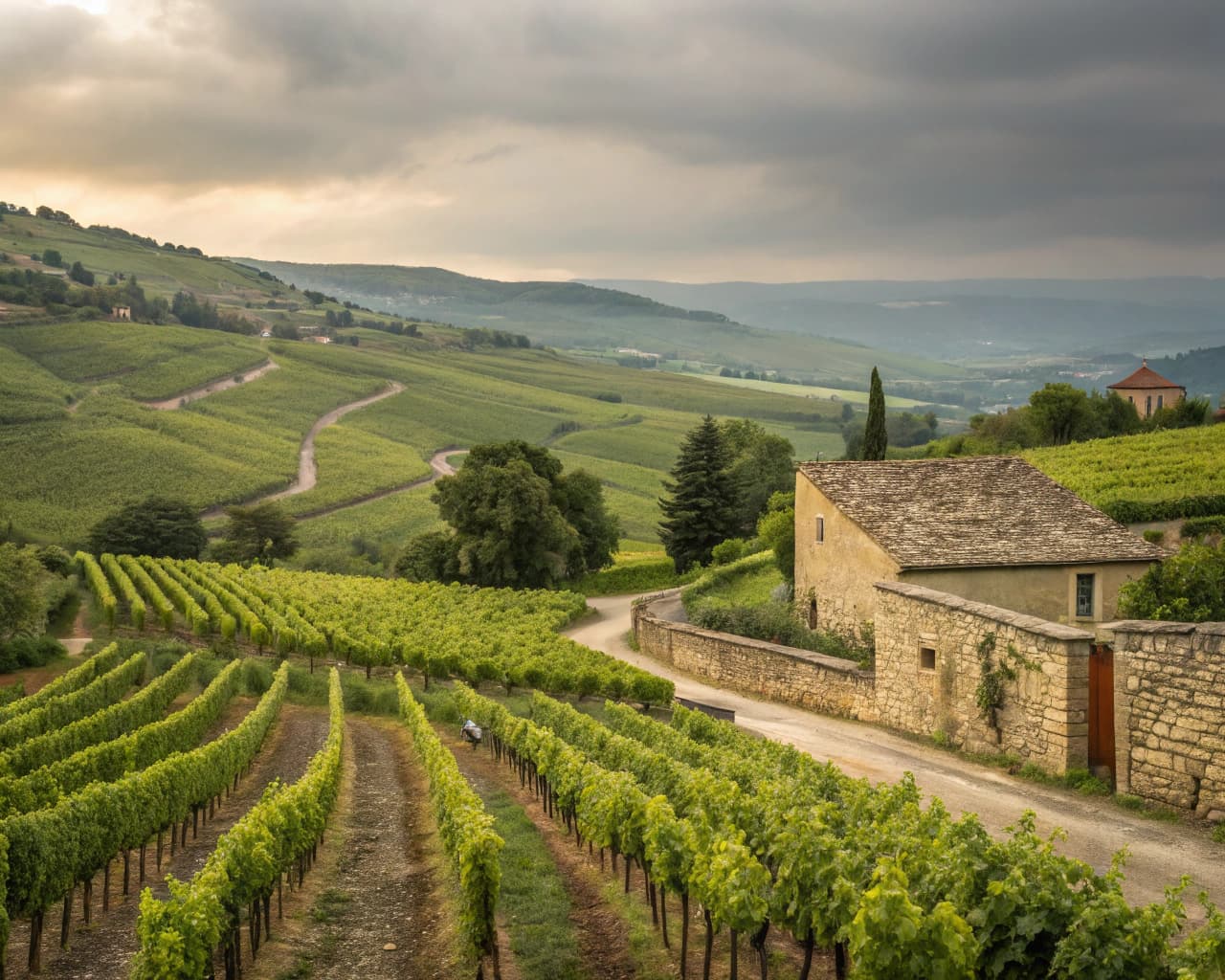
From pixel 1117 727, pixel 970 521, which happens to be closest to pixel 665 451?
pixel 970 521

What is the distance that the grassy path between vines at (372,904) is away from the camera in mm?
11695

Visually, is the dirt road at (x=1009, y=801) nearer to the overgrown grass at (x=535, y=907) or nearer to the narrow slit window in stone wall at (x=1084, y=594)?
the overgrown grass at (x=535, y=907)

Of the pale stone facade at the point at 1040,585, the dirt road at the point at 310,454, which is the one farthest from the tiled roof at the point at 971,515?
the dirt road at the point at 310,454

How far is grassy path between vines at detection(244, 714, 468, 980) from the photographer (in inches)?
460

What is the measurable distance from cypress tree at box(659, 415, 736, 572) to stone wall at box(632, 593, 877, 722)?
A: 69.8 feet

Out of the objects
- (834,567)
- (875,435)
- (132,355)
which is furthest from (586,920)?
(132,355)

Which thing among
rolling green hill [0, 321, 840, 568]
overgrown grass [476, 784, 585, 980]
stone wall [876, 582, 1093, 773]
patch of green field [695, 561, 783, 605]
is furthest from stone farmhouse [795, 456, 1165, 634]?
rolling green hill [0, 321, 840, 568]

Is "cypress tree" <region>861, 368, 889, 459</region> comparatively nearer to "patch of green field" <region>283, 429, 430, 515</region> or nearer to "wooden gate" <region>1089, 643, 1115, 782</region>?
"wooden gate" <region>1089, 643, 1115, 782</region>

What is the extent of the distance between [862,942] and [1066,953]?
132 cm

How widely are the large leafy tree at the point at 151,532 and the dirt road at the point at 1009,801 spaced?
61529 mm

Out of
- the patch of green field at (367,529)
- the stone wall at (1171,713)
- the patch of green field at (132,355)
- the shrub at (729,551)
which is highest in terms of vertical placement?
the patch of green field at (132,355)

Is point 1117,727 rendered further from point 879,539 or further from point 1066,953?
point 879,539

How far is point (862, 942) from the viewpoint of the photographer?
767 cm

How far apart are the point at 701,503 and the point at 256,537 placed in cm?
3746
